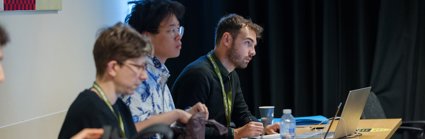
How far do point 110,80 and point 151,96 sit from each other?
0.66 meters

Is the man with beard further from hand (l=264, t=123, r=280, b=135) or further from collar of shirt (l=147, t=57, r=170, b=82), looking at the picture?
collar of shirt (l=147, t=57, r=170, b=82)

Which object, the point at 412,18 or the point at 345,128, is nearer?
the point at 345,128

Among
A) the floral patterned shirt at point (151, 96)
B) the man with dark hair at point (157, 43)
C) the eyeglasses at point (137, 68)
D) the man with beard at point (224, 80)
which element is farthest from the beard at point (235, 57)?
the eyeglasses at point (137, 68)

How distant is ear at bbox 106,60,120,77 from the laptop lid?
1486mm

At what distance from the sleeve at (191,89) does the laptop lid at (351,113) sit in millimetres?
694

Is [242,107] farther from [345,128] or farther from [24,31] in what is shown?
[24,31]

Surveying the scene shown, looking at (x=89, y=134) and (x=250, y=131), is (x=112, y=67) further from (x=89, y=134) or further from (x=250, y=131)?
(x=250, y=131)

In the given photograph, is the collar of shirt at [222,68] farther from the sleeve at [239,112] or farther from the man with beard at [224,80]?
the sleeve at [239,112]

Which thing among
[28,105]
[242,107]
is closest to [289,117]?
[242,107]

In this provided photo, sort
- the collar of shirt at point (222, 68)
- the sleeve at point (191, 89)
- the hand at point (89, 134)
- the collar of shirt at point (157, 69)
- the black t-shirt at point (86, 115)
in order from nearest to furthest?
the hand at point (89, 134)
the black t-shirt at point (86, 115)
the collar of shirt at point (157, 69)
the sleeve at point (191, 89)
the collar of shirt at point (222, 68)

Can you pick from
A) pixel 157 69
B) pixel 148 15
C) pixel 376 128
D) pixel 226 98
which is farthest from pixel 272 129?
pixel 148 15

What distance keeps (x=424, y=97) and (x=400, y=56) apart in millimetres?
347

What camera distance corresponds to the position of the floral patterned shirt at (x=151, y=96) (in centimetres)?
259

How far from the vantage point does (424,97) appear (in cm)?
480
